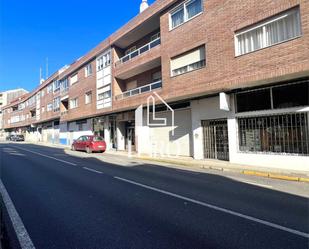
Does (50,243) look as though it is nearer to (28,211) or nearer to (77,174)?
(28,211)

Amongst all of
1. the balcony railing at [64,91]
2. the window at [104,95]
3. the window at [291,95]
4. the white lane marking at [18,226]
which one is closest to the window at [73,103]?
the balcony railing at [64,91]

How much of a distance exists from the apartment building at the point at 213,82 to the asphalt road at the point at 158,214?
4.90m

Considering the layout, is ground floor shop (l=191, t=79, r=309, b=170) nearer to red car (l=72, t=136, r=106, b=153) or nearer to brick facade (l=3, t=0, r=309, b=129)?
brick facade (l=3, t=0, r=309, b=129)

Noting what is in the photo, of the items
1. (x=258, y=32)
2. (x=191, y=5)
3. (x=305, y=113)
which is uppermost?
(x=191, y=5)

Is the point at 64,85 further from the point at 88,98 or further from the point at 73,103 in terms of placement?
the point at 88,98

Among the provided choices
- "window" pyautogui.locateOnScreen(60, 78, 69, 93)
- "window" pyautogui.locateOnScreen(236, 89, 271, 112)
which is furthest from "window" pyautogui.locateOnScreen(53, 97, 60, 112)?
"window" pyautogui.locateOnScreen(236, 89, 271, 112)

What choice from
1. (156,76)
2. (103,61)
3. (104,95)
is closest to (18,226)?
(156,76)

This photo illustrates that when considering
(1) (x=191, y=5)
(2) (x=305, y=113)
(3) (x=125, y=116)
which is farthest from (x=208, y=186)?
(3) (x=125, y=116)

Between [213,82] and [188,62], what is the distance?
2685 millimetres

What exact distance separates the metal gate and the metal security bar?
119 cm

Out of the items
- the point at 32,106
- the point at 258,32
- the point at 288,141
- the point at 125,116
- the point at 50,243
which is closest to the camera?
the point at 50,243

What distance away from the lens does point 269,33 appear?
11023mm

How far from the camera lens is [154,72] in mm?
19766

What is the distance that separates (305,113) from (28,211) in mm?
10522
